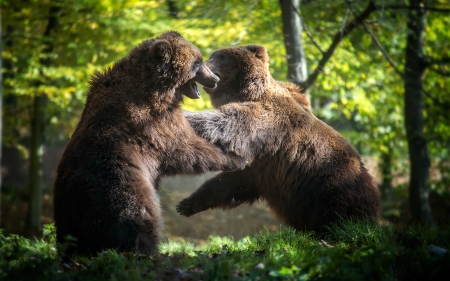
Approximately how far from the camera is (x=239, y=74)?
736 centimetres

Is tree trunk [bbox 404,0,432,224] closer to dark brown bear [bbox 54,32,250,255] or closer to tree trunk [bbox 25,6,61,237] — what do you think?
dark brown bear [bbox 54,32,250,255]

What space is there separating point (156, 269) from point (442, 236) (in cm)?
304

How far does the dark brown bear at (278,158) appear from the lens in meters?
6.57

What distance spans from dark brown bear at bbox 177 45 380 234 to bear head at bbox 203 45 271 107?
0.01 m

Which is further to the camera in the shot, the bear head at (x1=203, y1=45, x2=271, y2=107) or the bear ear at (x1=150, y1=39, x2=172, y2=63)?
the bear head at (x1=203, y1=45, x2=271, y2=107)

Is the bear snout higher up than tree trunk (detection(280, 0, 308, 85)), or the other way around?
tree trunk (detection(280, 0, 308, 85))

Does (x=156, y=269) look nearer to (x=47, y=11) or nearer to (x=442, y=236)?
(x=442, y=236)

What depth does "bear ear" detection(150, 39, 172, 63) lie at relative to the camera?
611cm

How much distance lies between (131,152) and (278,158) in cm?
219

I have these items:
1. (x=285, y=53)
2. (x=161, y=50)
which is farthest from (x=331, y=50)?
(x=161, y=50)

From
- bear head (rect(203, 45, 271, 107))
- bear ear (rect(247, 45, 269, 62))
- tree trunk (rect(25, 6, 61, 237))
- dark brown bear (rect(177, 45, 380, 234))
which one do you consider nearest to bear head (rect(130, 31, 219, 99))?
dark brown bear (rect(177, 45, 380, 234))

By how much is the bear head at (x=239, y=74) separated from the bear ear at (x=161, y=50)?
1.15m

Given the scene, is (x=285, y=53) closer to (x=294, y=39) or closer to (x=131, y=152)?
(x=294, y=39)

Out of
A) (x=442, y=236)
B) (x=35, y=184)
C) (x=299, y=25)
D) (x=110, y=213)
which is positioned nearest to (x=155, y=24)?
(x=299, y=25)
